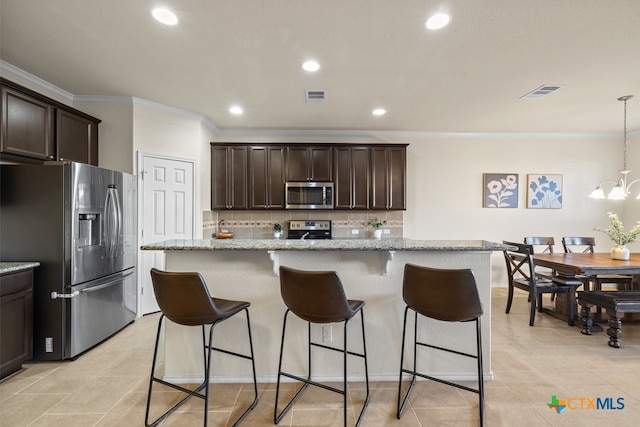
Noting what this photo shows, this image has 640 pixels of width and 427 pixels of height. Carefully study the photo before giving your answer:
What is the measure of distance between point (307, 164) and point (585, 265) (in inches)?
140

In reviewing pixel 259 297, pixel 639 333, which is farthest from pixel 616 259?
pixel 259 297

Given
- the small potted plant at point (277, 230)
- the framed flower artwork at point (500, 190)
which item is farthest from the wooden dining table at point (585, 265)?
the small potted plant at point (277, 230)

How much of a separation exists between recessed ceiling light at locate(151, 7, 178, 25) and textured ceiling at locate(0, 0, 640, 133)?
0.05 m

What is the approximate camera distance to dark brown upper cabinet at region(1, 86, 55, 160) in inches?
99.3

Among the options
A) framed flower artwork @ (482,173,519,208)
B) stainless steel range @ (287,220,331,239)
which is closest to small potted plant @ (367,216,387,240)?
stainless steel range @ (287,220,331,239)

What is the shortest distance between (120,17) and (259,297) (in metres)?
2.19

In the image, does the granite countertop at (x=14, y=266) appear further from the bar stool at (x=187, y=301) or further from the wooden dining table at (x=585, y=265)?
the wooden dining table at (x=585, y=265)

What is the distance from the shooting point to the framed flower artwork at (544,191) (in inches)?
196

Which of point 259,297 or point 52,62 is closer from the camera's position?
point 259,297

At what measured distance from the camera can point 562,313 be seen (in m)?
3.51

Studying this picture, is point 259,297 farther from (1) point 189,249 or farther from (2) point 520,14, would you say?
(2) point 520,14

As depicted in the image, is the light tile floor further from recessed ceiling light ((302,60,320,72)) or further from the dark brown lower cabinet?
recessed ceiling light ((302,60,320,72))

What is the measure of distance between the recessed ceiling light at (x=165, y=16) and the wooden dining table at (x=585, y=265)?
4.13 metres

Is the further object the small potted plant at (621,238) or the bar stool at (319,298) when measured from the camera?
the small potted plant at (621,238)
